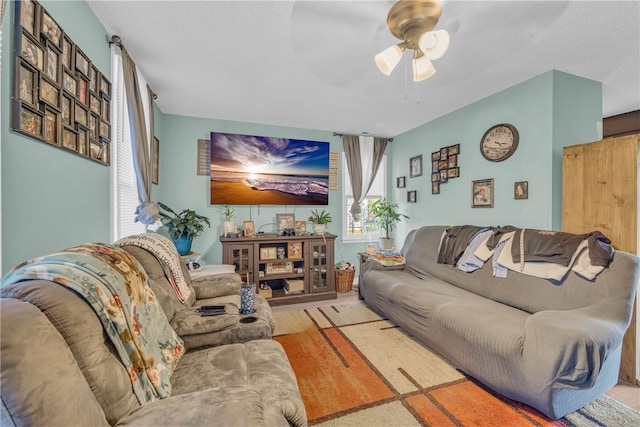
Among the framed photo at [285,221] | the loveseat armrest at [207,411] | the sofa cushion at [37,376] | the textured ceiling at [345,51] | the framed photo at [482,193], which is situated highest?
the textured ceiling at [345,51]

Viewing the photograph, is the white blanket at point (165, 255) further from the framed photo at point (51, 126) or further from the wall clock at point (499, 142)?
the wall clock at point (499, 142)

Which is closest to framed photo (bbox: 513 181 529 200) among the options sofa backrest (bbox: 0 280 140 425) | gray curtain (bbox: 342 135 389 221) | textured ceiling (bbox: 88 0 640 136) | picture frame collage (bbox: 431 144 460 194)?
picture frame collage (bbox: 431 144 460 194)

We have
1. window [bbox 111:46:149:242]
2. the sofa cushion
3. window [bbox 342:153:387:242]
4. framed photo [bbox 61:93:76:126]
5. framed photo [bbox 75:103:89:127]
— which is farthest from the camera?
window [bbox 342:153:387:242]

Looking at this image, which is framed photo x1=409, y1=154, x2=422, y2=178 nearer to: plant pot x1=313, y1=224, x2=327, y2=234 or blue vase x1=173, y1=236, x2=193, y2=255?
plant pot x1=313, y1=224, x2=327, y2=234

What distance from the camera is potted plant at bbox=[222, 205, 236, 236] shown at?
11.8 feet

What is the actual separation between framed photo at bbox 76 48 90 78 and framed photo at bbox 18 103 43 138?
499 millimetres

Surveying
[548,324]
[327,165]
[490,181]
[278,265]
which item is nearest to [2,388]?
[548,324]

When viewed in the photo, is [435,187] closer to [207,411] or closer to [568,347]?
[568,347]

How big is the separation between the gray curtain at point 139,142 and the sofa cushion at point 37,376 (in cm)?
182

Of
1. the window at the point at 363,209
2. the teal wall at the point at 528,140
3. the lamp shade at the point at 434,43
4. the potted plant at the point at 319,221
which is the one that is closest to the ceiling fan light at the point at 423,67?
the lamp shade at the point at 434,43

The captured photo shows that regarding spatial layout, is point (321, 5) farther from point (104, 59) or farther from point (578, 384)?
point (578, 384)

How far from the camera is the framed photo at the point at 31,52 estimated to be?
43.7 inches

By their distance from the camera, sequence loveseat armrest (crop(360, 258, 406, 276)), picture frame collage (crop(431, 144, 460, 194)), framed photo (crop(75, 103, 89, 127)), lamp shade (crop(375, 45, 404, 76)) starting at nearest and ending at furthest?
1. framed photo (crop(75, 103, 89, 127))
2. lamp shade (crop(375, 45, 404, 76))
3. loveseat armrest (crop(360, 258, 406, 276))
4. picture frame collage (crop(431, 144, 460, 194))

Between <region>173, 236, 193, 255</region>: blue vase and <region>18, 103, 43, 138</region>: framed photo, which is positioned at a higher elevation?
<region>18, 103, 43, 138</region>: framed photo
